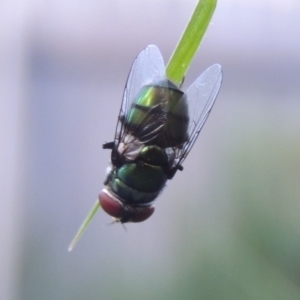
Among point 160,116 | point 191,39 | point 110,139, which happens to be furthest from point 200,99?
point 110,139

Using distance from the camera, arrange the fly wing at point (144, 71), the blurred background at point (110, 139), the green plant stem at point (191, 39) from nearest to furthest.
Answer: the green plant stem at point (191, 39)
the fly wing at point (144, 71)
the blurred background at point (110, 139)

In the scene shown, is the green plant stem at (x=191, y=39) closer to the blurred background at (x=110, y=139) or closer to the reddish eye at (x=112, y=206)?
the reddish eye at (x=112, y=206)

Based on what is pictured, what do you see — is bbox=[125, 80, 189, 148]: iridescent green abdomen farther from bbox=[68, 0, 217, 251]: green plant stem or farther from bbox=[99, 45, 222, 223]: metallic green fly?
bbox=[68, 0, 217, 251]: green plant stem

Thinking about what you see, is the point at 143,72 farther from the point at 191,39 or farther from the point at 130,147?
the point at 191,39

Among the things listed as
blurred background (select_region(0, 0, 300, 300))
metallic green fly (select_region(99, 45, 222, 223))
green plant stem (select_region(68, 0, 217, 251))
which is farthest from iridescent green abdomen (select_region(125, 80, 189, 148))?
blurred background (select_region(0, 0, 300, 300))

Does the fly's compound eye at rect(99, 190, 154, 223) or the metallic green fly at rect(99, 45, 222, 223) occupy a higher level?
the metallic green fly at rect(99, 45, 222, 223)

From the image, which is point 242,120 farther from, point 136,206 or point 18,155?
point 136,206

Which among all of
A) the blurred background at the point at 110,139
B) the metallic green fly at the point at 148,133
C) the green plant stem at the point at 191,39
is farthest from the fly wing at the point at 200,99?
the blurred background at the point at 110,139

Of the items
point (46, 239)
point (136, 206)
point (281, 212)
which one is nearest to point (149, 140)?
point (136, 206)
